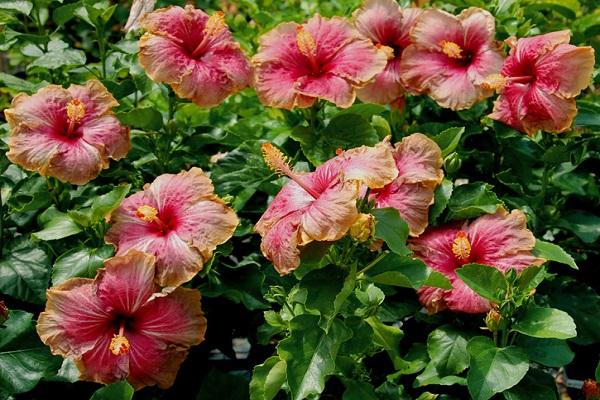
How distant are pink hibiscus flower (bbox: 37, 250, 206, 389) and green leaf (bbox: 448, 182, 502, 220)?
55 centimetres

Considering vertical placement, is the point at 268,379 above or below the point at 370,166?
below

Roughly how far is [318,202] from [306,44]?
0.56 meters

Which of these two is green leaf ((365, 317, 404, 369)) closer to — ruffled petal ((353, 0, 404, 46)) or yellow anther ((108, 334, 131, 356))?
yellow anther ((108, 334, 131, 356))

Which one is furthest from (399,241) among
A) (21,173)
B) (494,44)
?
(21,173)

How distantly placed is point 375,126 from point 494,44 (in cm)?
32

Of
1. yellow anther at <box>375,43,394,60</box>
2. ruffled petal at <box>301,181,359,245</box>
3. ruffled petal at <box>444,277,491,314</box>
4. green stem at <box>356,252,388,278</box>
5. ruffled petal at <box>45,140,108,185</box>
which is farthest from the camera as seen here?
yellow anther at <box>375,43,394,60</box>

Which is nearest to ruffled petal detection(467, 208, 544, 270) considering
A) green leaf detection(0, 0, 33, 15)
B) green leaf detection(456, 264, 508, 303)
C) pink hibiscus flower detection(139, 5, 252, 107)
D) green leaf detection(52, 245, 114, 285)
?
green leaf detection(456, 264, 508, 303)

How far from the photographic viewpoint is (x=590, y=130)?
1.97m

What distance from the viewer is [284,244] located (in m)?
1.48

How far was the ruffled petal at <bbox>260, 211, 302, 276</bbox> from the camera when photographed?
1.46 metres

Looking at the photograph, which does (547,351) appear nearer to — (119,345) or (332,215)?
(332,215)

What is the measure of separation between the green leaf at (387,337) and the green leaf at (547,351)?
0.23 meters

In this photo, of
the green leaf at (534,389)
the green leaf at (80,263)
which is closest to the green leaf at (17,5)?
the green leaf at (80,263)

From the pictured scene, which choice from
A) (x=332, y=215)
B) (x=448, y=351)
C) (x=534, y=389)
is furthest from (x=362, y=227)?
(x=534, y=389)
